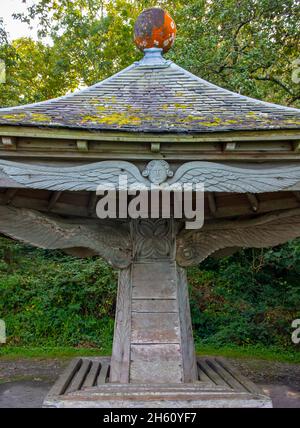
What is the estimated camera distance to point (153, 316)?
5023 millimetres

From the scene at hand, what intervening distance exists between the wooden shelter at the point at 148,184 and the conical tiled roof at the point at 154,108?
12mm

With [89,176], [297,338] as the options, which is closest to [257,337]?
[297,338]

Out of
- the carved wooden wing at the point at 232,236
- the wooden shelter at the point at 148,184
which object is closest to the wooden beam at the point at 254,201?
the wooden shelter at the point at 148,184

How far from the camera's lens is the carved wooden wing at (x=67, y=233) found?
16.4 feet

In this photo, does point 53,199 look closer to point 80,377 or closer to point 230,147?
point 80,377

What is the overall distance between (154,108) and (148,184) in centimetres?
94

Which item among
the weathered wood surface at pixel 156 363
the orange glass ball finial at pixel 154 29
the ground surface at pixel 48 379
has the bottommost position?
the ground surface at pixel 48 379

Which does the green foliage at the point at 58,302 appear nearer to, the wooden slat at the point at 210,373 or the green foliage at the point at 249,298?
the green foliage at the point at 249,298

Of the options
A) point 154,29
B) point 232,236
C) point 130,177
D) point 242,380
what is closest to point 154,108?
point 130,177

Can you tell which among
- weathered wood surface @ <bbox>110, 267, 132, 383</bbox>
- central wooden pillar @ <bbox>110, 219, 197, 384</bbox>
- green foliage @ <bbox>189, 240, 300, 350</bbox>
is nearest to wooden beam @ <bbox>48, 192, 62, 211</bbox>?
central wooden pillar @ <bbox>110, 219, 197, 384</bbox>

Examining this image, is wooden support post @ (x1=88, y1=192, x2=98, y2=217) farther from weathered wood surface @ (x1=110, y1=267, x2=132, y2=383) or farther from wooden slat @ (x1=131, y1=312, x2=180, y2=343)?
wooden slat @ (x1=131, y1=312, x2=180, y2=343)

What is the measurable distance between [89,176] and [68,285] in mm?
7928
